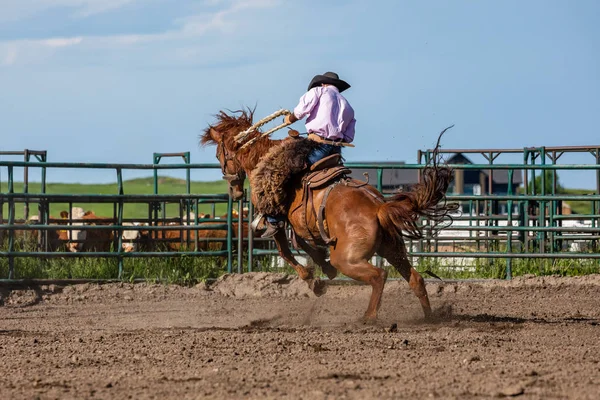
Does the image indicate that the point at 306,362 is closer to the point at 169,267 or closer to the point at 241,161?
the point at 241,161

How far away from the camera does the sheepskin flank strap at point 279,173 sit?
785 cm

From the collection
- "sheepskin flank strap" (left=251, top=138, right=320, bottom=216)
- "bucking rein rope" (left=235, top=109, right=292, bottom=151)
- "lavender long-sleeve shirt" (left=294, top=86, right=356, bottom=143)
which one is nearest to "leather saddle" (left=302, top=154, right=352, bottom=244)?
"sheepskin flank strap" (left=251, top=138, right=320, bottom=216)

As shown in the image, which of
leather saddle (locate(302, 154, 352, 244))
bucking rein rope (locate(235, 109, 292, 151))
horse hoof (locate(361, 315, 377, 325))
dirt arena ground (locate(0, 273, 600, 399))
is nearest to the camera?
dirt arena ground (locate(0, 273, 600, 399))

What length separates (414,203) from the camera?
7383 millimetres

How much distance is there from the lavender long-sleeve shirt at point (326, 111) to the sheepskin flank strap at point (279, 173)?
0.52 feet

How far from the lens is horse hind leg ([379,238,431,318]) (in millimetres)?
7684

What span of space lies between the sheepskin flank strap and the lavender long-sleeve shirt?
0.16 meters

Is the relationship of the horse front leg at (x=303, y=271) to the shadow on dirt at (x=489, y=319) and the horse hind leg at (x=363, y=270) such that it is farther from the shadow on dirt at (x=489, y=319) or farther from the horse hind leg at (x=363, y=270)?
the shadow on dirt at (x=489, y=319)

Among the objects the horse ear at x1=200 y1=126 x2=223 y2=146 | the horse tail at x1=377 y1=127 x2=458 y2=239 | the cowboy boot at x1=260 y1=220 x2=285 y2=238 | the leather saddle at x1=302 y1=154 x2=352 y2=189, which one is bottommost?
the cowboy boot at x1=260 y1=220 x2=285 y2=238

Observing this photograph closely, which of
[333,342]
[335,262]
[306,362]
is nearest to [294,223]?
[335,262]

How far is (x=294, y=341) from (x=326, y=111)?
230 centimetres

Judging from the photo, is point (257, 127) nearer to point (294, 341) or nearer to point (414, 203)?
point (414, 203)

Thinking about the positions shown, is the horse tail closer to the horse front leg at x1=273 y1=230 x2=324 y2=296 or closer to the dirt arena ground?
the dirt arena ground

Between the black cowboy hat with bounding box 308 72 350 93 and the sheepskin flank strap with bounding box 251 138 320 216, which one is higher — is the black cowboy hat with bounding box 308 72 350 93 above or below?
above
